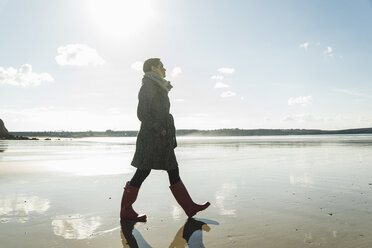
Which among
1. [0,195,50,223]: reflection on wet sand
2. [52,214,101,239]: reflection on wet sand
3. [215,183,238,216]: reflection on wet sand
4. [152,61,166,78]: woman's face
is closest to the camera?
[52,214,101,239]: reflection on wet sand

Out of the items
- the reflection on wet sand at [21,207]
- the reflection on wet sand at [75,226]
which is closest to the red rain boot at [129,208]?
the reflection on wet sand at [75,226]

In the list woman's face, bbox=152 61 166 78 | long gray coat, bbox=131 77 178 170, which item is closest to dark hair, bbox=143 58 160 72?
woman's face, bbox=152 61 166 78

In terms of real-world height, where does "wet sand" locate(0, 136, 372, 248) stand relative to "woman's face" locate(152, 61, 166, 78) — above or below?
below

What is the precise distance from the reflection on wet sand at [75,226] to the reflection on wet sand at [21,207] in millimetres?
526

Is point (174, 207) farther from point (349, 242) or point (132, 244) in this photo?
point (349, 242)

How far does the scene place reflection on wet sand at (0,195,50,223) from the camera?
4266 mm

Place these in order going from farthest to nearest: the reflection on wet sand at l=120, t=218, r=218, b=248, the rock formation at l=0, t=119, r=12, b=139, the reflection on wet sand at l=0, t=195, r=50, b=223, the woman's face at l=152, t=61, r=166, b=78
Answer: the rock formation at l=0, t=119, r=12, b=139
the woman's face at l=152, t=61, r=166, b=78
the reflection on wet sand at l=0, t=195, r=50, b=223
the reflection on wet sand at l=120, t=218, r=218, b=248

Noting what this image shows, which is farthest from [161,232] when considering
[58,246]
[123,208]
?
[58,246]

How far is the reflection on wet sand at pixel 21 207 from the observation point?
4.27 metres

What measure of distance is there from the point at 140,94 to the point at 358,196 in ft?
13.1

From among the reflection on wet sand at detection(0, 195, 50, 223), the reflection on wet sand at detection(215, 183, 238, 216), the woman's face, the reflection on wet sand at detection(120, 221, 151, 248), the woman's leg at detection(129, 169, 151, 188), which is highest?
the woman's face

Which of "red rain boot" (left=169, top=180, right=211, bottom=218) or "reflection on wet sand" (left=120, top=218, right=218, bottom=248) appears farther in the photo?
"red rain boot" (left=169, top=180, right=211, bottom=218)

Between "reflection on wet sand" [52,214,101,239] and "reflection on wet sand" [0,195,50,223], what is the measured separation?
53 centimetres

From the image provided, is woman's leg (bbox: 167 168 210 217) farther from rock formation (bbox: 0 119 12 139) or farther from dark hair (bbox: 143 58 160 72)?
rock formation (bbox: 0 119 12 139)
